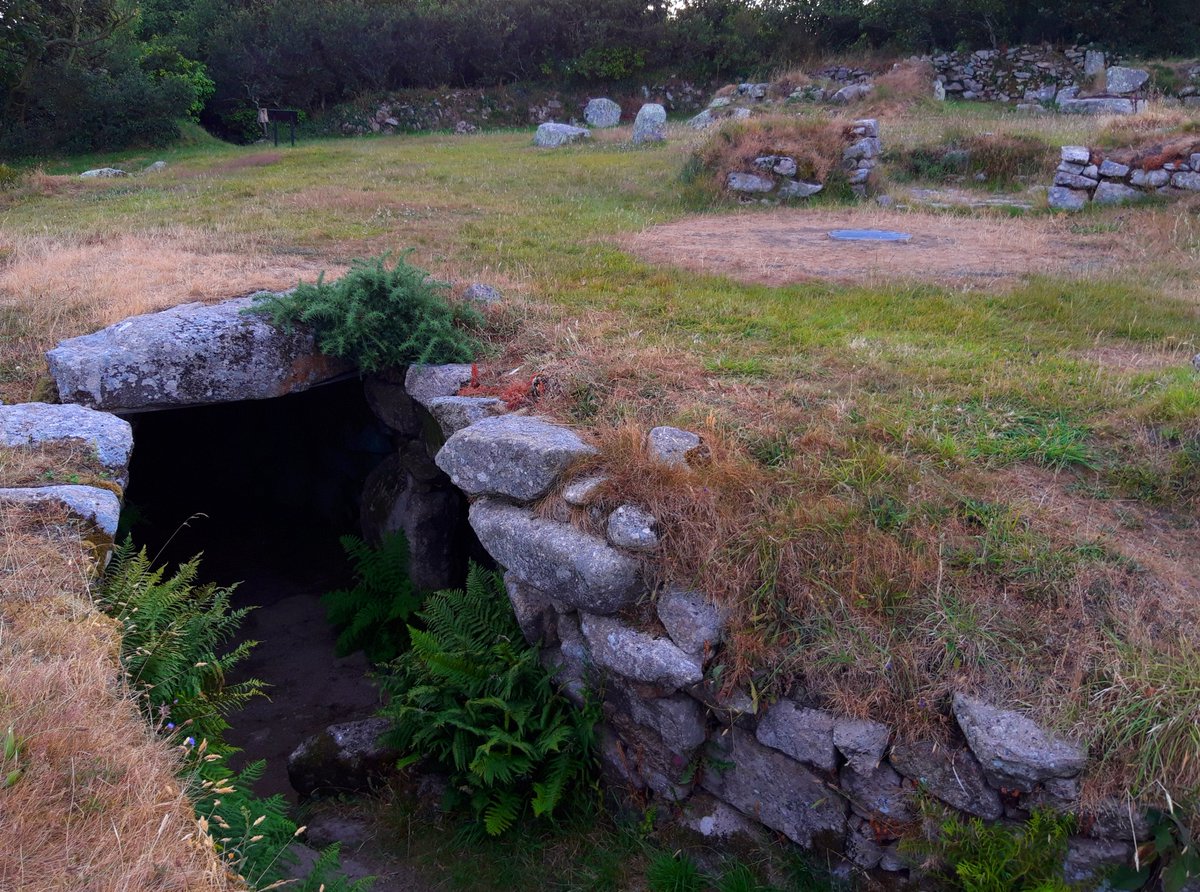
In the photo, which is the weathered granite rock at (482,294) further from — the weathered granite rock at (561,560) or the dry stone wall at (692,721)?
the weathered granite rock at (561,560)

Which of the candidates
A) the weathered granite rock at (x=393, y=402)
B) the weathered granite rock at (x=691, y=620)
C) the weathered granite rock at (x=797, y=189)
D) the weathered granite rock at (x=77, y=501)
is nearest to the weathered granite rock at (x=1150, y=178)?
the weathered granite rock at (x=797, y=189)

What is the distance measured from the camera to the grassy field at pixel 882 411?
4.14m

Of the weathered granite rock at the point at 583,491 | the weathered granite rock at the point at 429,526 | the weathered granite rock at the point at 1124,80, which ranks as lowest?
the weathered granite rock at the point at 429,526

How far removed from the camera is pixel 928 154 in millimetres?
13570

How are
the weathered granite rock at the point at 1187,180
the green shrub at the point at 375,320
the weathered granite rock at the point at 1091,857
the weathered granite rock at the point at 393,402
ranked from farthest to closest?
the weathered granite rock at the point at 1187,180 < the weathered granite rock at the point at 393,402 < the green shrub at the point at 375,320 < the weathered granite rock at the point at 1091,857

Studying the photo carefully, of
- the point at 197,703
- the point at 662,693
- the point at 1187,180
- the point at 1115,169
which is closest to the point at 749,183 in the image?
the point at 1115,169

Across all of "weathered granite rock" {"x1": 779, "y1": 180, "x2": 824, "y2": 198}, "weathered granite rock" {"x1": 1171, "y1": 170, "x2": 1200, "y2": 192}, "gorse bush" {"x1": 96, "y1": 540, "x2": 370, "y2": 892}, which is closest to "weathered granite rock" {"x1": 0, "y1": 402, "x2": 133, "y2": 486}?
"gorse bush" {"x1": 96, "y1": 540, "x2": 370, "y2": 892}

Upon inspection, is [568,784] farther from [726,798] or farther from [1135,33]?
[1135,33]

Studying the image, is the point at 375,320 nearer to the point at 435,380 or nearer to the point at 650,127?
the point at 435,380

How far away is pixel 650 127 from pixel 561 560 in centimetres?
1516

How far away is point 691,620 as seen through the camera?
15.2 feet

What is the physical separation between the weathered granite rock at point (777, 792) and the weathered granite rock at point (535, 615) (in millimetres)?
1223

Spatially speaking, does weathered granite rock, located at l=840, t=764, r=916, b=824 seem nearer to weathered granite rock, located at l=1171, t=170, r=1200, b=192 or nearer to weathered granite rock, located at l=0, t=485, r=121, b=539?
weathered granite rock, located at l=0, t=485, r=121, b=539

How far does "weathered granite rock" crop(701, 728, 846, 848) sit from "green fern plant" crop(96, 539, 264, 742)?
2401 millimetres
